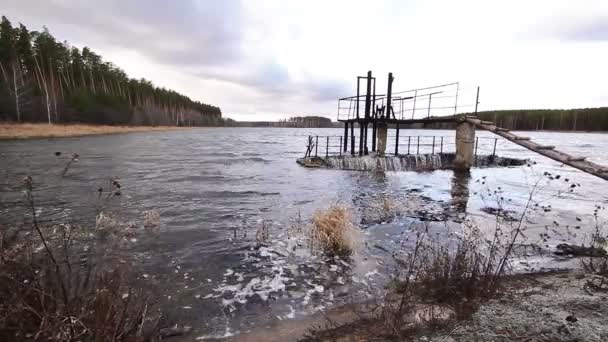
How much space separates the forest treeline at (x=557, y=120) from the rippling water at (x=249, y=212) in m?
103

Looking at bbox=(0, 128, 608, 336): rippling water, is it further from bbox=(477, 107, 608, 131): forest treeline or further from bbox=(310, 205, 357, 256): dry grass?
bbox=(477, 107, 608, 131): forest treeline

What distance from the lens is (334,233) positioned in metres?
7.62

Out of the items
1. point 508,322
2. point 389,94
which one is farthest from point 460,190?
point 508,322

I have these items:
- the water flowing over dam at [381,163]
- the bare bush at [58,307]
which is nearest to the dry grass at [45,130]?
the water flowing over dam at [381,163]

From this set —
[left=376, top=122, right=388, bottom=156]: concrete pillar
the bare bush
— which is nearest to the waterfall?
[left=376, top=122, right=388, bottom=156]: concrete pillar

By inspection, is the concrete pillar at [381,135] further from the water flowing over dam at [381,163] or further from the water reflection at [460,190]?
the water reflection at [460,190]

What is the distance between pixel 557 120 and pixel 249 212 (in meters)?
138

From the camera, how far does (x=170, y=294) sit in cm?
552

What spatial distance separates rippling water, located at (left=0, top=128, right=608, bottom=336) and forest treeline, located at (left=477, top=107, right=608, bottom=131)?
102751 mm

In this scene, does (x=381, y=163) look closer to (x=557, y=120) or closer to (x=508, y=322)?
(x=508, y=322)

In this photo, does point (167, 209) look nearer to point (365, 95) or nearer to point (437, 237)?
point (437, 237)

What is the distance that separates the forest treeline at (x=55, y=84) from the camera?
4741cm

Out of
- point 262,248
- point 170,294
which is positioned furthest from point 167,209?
point 170,294

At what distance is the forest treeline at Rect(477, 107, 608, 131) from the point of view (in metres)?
103
